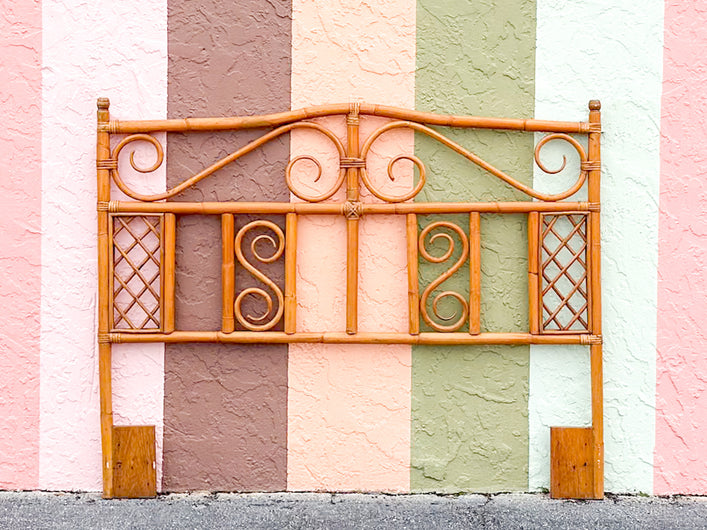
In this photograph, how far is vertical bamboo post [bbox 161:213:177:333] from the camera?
1.97 m

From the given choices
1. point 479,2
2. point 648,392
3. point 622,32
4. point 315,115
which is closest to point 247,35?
point 315,115

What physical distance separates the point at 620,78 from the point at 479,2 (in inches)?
18.7

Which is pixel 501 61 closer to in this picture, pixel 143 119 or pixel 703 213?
pixel 703 213

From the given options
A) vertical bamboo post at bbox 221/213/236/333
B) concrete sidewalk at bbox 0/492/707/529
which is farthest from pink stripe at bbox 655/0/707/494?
vertical bamboo post at bbox 221/213/236/333

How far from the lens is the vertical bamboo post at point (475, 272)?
1.97 meters

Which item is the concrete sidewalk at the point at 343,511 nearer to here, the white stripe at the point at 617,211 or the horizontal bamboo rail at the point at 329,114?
the white stripe at the point at 617,211

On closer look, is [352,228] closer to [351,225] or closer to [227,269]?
[351,225]

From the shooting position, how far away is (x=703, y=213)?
202cm

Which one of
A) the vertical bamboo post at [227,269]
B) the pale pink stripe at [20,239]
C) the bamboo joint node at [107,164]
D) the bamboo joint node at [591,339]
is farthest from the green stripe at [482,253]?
the pale pink stripe at [20,239]

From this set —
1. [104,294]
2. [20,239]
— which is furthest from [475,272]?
[20,239]

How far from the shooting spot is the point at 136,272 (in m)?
1.98

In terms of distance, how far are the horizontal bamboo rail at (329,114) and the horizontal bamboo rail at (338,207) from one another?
0.72 feet

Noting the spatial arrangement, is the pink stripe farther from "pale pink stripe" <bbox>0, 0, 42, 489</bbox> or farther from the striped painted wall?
"pale pink stripe" <bbox>0, 0, 42, 489</bbox>

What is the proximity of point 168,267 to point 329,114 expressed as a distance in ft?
2.12
